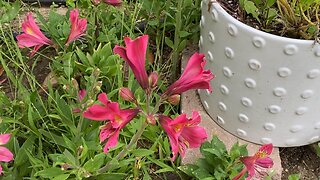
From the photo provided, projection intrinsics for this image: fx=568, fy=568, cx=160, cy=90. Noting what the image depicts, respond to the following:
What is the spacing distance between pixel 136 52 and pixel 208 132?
1.96ft

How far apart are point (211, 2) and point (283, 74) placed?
22cm

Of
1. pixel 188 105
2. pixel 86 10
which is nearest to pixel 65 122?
pixel 188 105

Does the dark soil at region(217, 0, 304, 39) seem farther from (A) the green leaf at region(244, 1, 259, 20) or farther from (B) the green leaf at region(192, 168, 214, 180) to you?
(B) the green leaf at region(192, 168, 214, 180)

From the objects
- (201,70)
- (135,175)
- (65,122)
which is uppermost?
(201,70)

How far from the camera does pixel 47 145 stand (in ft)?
4.19

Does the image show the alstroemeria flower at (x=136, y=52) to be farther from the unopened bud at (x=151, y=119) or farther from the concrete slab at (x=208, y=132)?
the concrete slab at (x=208, y=132)

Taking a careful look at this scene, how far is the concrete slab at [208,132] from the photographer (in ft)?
4.28

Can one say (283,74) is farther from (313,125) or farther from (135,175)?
(135,175)

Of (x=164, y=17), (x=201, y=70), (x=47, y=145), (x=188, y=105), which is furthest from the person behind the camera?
(x=164, y=17)

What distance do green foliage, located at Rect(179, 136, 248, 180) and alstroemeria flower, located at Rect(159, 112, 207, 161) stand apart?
315 mm

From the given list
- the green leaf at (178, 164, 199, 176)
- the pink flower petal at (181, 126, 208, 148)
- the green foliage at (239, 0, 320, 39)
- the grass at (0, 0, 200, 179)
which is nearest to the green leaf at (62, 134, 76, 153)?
the grass at (0, 0, 200, 179)

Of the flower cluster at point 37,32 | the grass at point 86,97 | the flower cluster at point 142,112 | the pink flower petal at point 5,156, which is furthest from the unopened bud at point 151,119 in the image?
the flower cluster at point 37,32

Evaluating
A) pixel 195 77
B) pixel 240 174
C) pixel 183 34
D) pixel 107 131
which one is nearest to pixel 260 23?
pixel 183 34

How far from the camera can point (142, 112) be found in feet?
2.78
